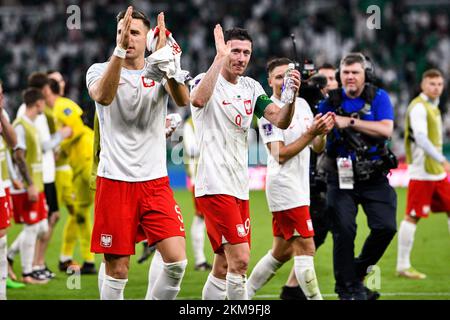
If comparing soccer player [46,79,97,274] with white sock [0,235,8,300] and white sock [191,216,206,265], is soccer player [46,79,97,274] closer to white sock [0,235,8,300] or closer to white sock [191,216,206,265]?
white sock [191,216,206,265]

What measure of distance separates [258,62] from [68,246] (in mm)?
17605

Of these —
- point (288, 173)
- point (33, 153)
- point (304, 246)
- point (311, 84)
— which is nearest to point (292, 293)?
point (304, 246)

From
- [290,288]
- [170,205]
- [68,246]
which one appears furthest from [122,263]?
[68,246]

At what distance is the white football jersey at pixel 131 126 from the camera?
6.99 m

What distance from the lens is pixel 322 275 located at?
11.4 m

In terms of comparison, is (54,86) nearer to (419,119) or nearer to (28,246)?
(28,246)

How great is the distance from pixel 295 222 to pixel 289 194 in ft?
0.88

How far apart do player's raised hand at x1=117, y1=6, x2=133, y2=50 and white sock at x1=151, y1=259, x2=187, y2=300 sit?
1.70m

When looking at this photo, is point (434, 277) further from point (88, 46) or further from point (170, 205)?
point (88, 46)

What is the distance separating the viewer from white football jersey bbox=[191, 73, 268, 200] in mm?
7625

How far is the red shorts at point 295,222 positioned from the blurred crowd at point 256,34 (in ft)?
64.5

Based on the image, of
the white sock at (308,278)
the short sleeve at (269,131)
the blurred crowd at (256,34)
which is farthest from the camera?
the blurred crowd at (256,34)

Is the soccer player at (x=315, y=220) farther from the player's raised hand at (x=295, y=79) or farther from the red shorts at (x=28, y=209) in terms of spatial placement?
the red shorts at (x=28, y=209)

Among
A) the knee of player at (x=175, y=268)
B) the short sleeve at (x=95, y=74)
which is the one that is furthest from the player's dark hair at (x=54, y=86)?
the knee of player at (x=175, y=268)
